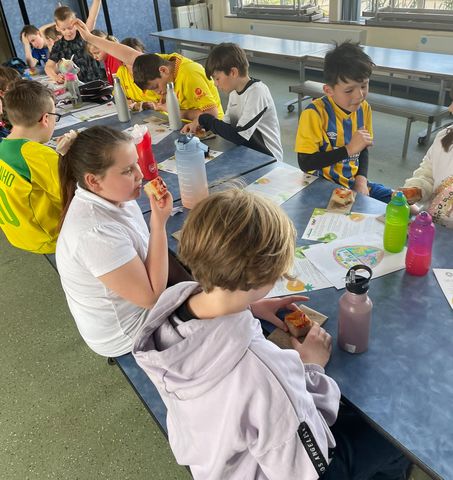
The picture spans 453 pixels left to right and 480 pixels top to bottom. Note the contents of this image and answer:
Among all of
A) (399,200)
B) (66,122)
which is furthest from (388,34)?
(399,200)

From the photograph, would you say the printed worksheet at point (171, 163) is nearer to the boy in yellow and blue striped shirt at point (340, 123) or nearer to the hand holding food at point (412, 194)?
the boy in yellow and blue striped shirt at point (340, 123)

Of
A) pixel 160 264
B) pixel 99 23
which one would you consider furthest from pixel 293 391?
pixel 99 23

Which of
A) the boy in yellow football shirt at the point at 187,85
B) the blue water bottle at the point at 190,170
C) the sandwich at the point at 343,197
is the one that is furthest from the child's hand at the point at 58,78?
the sandwich at the point at 343,197

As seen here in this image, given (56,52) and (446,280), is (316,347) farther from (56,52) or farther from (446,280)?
(56,52)

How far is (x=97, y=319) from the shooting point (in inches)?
55.3

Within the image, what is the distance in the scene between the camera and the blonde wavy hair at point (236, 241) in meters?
0.81

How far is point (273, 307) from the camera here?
1.19 metres

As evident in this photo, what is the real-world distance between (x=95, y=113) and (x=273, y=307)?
7.76ft

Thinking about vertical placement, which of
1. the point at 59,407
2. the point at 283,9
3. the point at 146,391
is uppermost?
the point at 283,9

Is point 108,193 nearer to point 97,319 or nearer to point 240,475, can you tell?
point 97,319

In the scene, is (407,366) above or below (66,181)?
below

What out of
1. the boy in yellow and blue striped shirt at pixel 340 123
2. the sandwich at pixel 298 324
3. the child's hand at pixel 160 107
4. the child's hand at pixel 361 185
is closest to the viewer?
the sandwich at pixel 298 324

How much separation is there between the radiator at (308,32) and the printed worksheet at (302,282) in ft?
15.4

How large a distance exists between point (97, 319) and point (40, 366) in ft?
3.03
